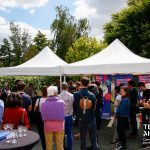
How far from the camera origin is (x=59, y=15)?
46500mm

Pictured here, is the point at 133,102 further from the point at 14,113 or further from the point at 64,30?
the point at 64,30

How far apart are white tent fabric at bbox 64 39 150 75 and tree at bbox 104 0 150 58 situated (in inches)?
860

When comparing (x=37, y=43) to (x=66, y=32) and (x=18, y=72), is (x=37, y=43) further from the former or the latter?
(x=18, y=72)

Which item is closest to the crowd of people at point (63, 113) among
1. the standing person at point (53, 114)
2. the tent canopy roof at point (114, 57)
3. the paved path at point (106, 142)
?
the standing person at point (53, 114)

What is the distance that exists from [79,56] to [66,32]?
7637 millimetres

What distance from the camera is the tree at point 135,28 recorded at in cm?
3319

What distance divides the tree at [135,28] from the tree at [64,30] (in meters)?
7.20

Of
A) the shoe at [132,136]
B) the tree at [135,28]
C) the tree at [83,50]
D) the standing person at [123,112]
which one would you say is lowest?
the shoe at [132,136]

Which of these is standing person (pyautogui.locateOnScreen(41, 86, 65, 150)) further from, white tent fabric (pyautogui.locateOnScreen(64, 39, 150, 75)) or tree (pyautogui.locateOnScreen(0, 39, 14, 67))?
tree (pyautogui.locateOnScreen(0, 39, 14, 67))

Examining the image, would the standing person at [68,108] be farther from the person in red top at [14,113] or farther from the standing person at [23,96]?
the person in red top at [14,113]

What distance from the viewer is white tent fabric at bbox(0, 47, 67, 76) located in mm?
10642

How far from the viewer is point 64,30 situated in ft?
144

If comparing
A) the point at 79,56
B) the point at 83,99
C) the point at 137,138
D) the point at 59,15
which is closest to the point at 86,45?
the point at 79,56

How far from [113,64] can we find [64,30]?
1375 inches
